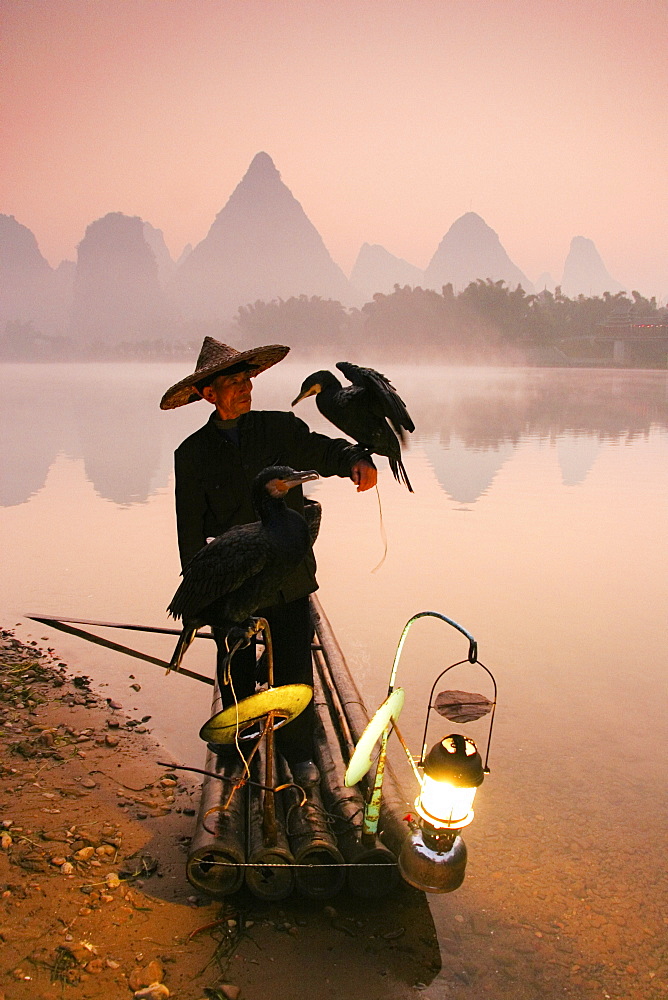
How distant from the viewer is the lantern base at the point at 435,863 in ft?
9.38

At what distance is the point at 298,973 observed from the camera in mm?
2844

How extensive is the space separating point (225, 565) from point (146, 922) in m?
1.43

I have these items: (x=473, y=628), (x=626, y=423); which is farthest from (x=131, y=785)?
(x=626, y=423)

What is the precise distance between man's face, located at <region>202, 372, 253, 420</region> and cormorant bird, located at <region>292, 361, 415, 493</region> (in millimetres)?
252

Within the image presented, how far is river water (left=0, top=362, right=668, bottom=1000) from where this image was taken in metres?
3.31

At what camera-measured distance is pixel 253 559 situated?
2.94 m

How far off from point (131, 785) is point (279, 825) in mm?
1231

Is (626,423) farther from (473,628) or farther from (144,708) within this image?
(144,708)

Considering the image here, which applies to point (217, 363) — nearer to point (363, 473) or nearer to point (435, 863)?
point (363, 473)

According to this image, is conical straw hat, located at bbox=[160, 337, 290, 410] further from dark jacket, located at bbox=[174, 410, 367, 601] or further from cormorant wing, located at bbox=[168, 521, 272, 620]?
cormorant wing, located at bbox=[168, 521, 272, 620]

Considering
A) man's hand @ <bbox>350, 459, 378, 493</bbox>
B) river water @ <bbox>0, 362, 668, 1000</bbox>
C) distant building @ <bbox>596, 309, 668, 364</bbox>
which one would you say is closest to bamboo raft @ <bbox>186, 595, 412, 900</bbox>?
river water @ <bbox>0, 362, 668, 1000</bbox>

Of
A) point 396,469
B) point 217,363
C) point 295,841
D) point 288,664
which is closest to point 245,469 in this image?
point 217,363

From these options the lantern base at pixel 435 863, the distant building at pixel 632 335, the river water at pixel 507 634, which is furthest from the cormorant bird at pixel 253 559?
the distant building at pixel 632 335

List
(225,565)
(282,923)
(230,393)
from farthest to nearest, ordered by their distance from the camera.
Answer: (230,393) → (282,923) → (225,565)
